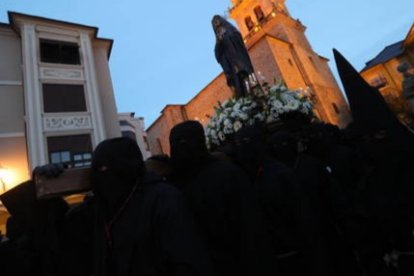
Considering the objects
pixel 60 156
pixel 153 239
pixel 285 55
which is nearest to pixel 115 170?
pixel 153 239

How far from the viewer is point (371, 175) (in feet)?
10.4

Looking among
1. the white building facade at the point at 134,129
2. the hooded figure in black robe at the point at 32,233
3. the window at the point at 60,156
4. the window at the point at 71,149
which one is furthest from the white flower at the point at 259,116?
the white building facade at the point at 134,129

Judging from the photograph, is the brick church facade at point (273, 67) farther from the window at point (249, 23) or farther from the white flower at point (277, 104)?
the white flower at point (277, 104)

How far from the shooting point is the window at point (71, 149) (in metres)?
12.0

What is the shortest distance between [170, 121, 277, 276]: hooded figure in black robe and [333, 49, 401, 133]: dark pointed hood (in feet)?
7.49

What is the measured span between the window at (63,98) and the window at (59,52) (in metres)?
1.99

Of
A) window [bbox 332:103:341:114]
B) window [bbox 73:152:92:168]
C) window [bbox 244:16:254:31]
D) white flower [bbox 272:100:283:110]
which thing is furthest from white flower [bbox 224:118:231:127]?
window [bbox 244:16:254:31]

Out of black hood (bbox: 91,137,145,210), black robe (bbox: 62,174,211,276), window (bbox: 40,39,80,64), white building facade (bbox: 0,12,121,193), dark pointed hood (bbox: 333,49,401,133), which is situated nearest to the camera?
black robe (bbox: 62,174,211,276)

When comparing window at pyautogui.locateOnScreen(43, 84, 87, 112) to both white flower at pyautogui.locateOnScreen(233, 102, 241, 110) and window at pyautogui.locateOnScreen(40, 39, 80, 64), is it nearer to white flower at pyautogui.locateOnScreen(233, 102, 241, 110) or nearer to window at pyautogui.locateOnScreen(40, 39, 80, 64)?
window at pyautogui.locateOnScreen(40, 39, 80, 64)

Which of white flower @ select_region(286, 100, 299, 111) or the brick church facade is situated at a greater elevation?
the brick church facade

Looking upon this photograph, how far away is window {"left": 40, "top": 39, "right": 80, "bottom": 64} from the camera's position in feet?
46.4

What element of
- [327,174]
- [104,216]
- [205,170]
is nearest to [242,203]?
[205,170]

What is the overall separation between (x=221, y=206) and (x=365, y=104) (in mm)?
2602

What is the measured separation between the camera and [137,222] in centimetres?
146
